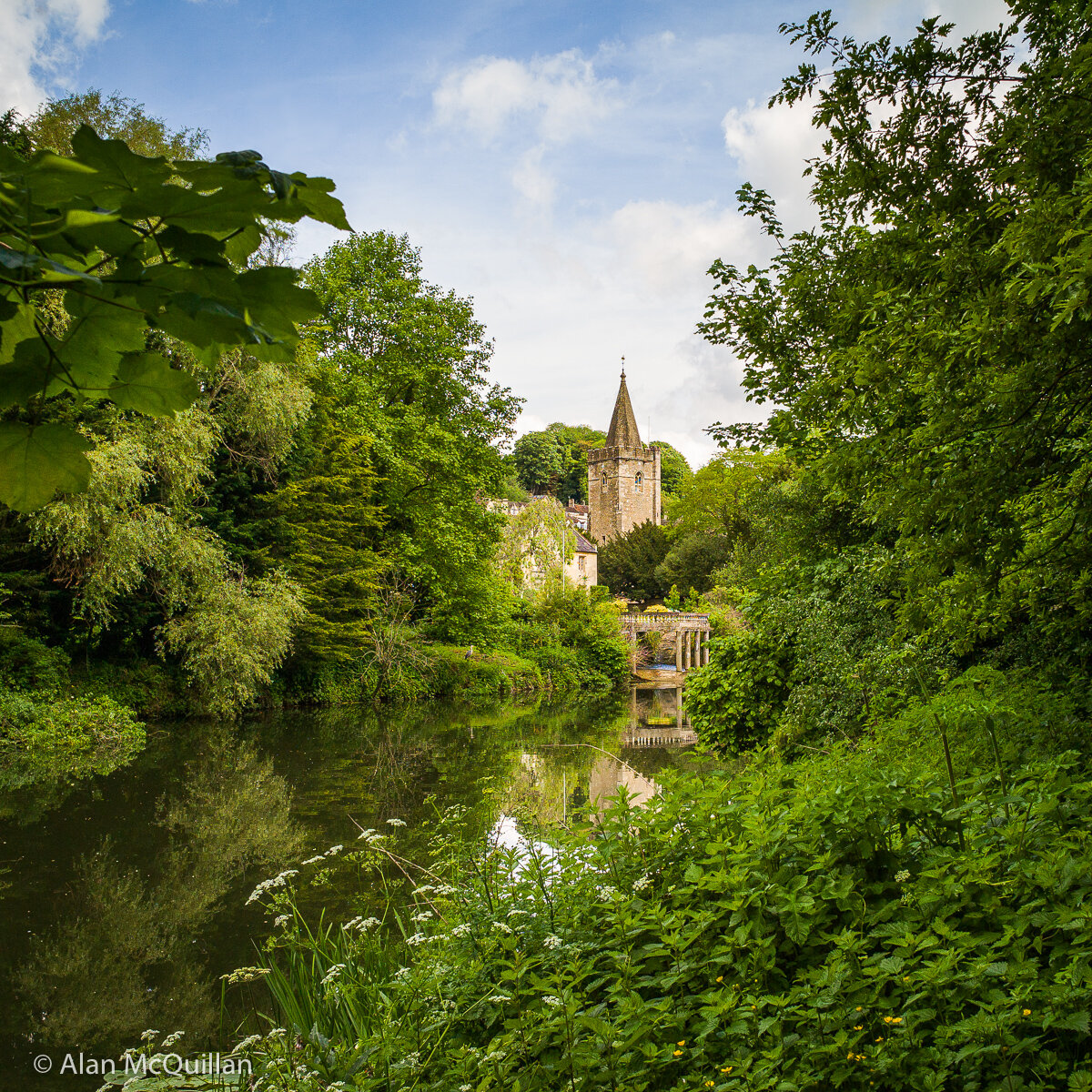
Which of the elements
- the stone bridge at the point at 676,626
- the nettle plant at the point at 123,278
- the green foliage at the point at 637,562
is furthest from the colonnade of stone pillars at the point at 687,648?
the nettle plant at the point at 123,278

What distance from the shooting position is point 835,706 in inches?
366

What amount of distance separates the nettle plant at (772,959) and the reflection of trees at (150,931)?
7.02 feet

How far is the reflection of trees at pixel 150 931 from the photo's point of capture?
489 centimetres

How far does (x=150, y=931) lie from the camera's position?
20.3ft

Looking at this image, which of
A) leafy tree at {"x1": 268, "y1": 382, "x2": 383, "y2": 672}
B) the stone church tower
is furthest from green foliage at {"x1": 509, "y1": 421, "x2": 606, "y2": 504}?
leafy tree at {"x1": 268, "y1": 382, "x2": 383, "y2": 672}

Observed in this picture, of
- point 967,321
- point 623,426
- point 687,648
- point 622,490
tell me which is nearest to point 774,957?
point 967,321

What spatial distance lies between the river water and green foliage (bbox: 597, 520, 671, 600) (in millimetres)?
36625

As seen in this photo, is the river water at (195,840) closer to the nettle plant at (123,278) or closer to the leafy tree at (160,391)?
the leafy tree at (160,391)

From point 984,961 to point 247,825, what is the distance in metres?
8.61

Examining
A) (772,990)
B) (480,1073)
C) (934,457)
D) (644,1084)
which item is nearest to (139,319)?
(644,1084)

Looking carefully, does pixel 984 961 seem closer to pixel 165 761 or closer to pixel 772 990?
pixel 772 990

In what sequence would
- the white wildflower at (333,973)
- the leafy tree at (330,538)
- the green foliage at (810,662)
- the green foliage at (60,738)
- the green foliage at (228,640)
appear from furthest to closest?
the leafy tree at (330,538), the green foliage at (228,640), the green foliage at (60,738), the green foliage at (810,662), the white wildflower at (333,973)

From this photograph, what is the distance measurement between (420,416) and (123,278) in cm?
2178

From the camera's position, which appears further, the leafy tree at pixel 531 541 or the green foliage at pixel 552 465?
the green foliage at pixel 552 465
